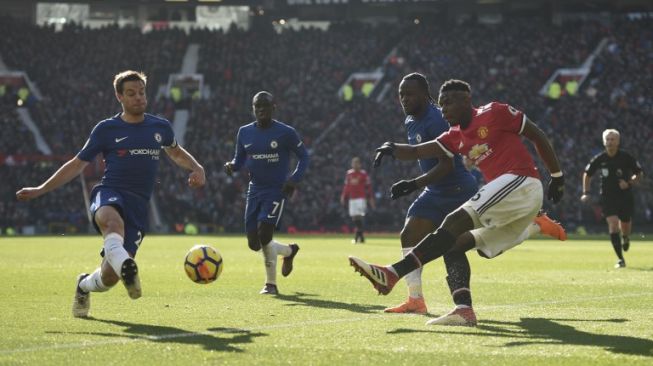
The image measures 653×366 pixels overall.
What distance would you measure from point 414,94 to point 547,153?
171 cm

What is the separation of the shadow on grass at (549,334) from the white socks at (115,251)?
7.36 ft

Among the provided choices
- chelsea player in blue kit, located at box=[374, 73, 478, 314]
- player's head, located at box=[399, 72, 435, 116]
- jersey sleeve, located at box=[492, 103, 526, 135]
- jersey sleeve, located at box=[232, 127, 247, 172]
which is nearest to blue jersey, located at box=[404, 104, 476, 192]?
chelsea player in blue kit, located at box=[374, 73, 478, 314]

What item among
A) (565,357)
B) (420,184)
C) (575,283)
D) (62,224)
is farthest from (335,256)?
(62,224)

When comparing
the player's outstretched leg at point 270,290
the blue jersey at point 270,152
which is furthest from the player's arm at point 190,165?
the blue jersey at point 270,152

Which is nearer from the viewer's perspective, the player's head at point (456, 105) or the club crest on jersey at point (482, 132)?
the club crest on jersey at point (482, 132)

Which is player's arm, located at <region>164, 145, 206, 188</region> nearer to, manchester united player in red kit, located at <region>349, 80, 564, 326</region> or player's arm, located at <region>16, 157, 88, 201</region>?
player's arm, located at <region>16, 157, 88, 201</region>

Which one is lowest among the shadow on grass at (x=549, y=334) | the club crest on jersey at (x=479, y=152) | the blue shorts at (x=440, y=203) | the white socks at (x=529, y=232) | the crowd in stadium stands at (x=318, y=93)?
the shadow on grass at (x=549, y=334)

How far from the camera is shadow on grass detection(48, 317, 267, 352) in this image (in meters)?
7.58

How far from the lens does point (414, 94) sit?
10.2 m

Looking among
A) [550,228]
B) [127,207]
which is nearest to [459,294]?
[550,228]

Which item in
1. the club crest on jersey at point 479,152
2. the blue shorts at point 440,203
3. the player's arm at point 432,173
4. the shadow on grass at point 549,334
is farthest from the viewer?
the blue shorts at point 440,203

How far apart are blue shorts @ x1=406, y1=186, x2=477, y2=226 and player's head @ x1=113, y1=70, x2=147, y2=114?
2836 mm

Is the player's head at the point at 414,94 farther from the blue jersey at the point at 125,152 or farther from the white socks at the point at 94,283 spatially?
the white socks at the point at 94,283

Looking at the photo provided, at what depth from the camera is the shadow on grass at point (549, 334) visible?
294 inches
